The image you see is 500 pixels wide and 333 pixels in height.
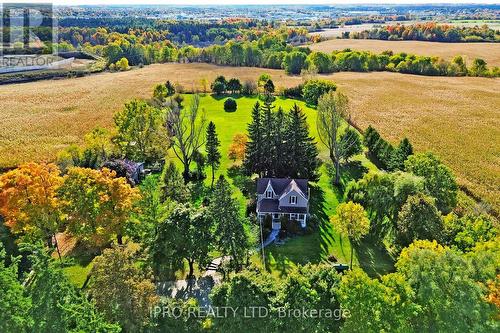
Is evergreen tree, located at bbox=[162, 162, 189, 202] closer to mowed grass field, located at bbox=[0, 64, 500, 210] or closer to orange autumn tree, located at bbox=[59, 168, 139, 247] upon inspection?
orange autumn tree, located at bbox=[59, 168, 139, 247]

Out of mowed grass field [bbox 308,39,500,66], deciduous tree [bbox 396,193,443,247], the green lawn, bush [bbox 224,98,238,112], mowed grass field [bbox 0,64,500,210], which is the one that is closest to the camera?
deciduous tree [bbox 396,193,443,247]

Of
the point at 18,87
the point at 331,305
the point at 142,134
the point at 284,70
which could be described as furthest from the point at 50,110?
the point at 331,305

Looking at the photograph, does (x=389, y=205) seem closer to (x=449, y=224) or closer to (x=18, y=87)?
(x=449, y=224)

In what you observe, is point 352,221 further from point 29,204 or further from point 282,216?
point 29,204

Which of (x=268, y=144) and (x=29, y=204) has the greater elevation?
(x=268, y=144)

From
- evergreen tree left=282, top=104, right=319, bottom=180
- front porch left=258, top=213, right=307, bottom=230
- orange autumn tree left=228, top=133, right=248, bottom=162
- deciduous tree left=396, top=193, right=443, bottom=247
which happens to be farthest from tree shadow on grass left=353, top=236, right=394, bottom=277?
orange autumn tree left=228, top=133, right=248, bottom=162

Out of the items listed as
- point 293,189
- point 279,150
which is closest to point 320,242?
point 293,189

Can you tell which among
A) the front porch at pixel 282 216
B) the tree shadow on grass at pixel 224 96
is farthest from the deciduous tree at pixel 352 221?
the tree shadow on grass at pixel 224 96
